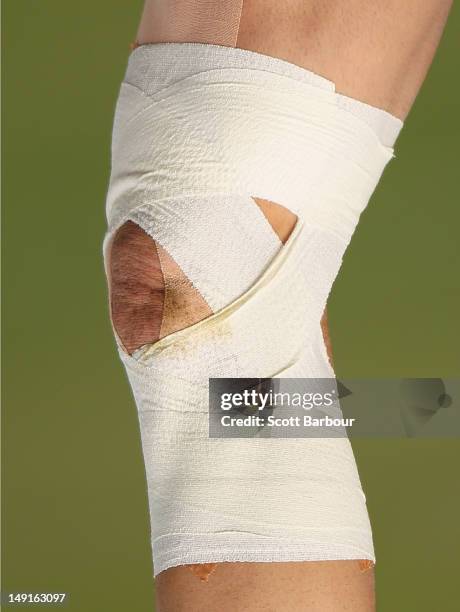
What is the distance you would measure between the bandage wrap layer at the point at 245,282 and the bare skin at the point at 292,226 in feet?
0.05

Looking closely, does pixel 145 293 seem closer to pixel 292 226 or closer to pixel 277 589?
pixel 292 226

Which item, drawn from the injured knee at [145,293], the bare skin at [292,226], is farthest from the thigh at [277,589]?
the injured knee at [145,293]

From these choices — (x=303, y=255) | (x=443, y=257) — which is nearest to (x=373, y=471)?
(x=443, y=257)

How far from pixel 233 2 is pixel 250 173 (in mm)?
178

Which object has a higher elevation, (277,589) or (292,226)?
(292,226)

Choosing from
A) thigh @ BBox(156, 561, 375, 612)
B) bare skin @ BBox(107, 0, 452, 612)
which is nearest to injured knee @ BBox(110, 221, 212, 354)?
bare skin @ BBox(107, 0, 452, 612)

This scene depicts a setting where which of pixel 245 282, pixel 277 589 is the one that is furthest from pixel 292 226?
pixel 277 589

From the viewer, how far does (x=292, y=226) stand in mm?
1434

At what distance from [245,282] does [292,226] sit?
0.08 metres

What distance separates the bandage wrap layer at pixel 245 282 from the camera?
1.37 metres

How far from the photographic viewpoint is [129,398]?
8.15ft

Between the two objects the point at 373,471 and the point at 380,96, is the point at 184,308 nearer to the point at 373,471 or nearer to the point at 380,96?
the point at 380,96

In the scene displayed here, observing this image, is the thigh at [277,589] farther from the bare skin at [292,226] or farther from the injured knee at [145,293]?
the injured knee at [145,293]

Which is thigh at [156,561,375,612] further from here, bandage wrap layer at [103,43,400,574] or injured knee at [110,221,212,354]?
injured knee at [110,221,212,354]
